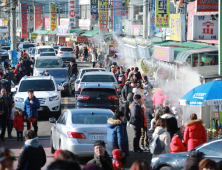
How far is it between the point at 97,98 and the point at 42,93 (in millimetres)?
2978

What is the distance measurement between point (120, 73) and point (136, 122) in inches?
489

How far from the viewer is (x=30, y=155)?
6.73m

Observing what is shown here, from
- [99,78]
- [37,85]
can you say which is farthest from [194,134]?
[99,78]

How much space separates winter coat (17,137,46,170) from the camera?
21.9ft

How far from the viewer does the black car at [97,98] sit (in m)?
14.7

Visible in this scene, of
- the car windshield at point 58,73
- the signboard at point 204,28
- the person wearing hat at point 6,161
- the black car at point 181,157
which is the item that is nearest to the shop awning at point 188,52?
the signboard at point 204,28

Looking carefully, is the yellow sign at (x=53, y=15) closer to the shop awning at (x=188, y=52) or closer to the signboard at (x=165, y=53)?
the signboard at (x=165, y=53)

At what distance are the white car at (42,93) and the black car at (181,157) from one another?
28.1 feet

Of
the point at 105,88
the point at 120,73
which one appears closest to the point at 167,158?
the point at 105,88

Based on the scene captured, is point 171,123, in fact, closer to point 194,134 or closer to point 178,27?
point 194,134

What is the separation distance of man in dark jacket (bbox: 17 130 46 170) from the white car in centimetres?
939

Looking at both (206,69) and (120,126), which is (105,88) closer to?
(206,69)

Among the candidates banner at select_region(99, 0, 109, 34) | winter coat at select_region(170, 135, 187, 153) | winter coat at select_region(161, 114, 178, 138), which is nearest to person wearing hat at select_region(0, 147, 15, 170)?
winter coat at select_region(170, 135, 187, 153)

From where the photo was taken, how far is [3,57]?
41500 millimetres
